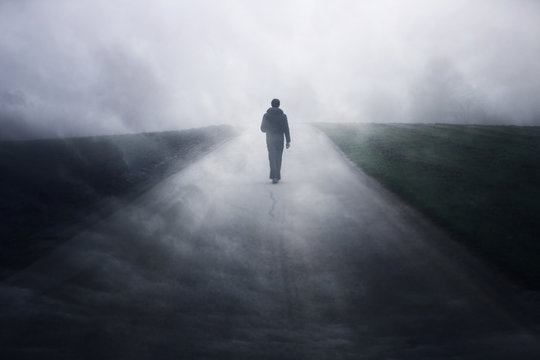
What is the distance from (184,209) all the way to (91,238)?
224 cm

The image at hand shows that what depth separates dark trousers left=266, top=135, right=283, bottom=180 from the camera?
1215 centimetres

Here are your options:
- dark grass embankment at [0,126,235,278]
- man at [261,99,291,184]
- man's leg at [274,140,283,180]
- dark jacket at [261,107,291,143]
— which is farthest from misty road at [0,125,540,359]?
dark jacket at [261,107,291,143]

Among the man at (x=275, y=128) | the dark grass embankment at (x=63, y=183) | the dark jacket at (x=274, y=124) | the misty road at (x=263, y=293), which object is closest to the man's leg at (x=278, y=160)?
the man at (x=275, y=128)

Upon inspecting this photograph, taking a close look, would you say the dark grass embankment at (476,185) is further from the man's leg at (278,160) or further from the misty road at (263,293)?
the man's leg at (278,160)

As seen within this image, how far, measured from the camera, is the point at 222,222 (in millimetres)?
7953

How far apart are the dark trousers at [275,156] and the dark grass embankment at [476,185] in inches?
102

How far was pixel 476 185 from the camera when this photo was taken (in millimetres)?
11109

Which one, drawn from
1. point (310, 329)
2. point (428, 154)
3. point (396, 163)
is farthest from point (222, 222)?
point (428, 154)

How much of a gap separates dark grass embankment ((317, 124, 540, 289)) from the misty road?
0.52m

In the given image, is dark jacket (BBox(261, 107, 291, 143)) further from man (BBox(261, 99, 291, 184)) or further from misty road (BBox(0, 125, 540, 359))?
misty road (BBox(0, 125, 540, 359))

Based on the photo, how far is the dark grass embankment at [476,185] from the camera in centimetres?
652

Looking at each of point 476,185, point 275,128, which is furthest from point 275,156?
point 476,185

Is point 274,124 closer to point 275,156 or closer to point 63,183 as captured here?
point 275,156

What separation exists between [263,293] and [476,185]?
785 cm
